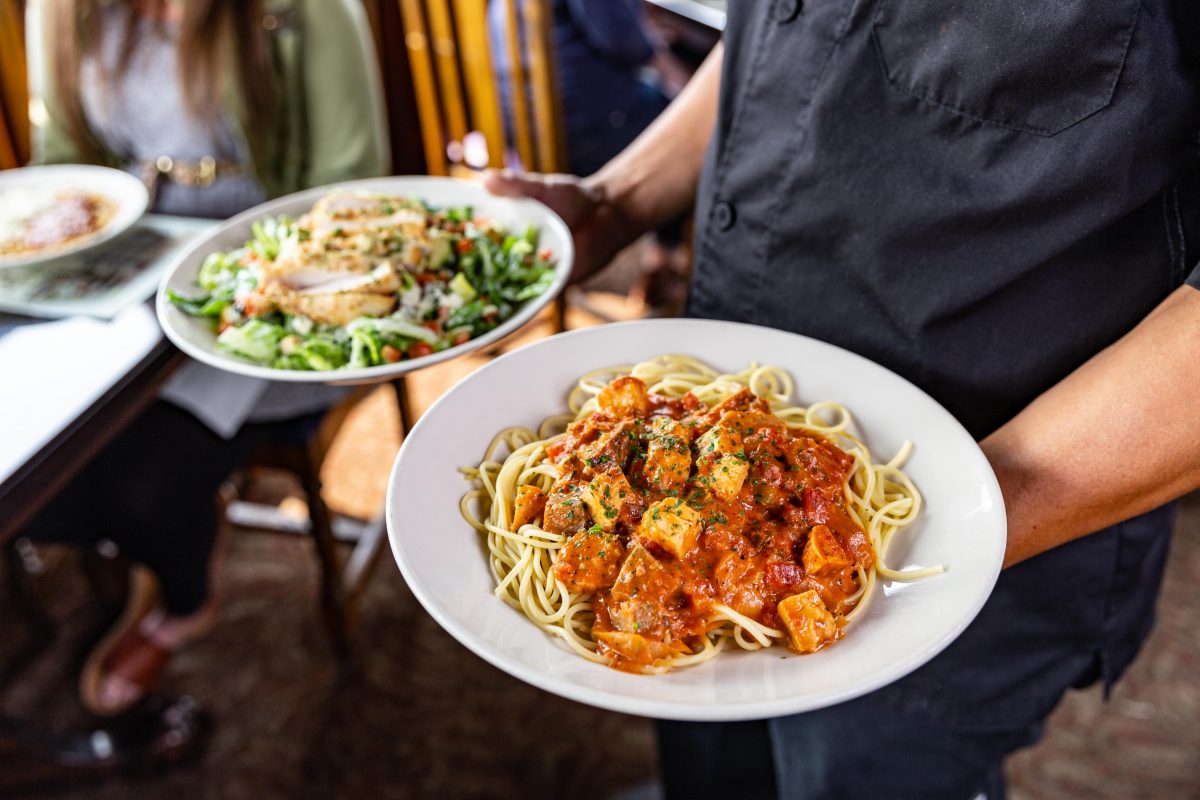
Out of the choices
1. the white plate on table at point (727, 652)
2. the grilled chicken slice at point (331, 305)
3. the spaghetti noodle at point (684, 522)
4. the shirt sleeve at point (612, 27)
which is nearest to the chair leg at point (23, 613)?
the grilled chicken slice at point (331, 305)

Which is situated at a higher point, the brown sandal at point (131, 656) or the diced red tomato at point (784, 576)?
the diced red tomato at point (784, 576)

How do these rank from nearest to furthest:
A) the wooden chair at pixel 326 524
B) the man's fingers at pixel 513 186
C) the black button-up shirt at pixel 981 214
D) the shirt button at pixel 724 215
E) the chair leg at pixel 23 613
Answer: the black button-up shirt at pixel 981 214
the shirt button at pixel 724 215
the man's fingers at pixel 513 186
the wooden chair at pixel 326 524
the chair leg at pixel 23 613

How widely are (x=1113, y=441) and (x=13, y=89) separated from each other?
3718mm

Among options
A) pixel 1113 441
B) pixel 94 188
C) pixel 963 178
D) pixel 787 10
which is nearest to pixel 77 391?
pixel 94 188

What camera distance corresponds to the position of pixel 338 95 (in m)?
2.60

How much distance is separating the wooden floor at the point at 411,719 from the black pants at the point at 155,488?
1.66ft

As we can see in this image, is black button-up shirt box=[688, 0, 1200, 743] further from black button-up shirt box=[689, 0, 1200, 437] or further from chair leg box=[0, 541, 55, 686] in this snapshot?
chair leg box=[0, 541, 55, 686]

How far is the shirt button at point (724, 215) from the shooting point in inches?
58.8

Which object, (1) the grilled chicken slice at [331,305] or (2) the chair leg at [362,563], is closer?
(1) the grilled chicken slice at [331,305]

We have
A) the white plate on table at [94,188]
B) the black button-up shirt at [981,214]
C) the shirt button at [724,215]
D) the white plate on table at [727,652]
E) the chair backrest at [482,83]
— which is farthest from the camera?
the chair backrest at [482,83]

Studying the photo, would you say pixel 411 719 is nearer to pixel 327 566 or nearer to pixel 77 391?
pixel 327 566

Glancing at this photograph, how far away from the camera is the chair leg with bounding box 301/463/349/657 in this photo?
2352 mm

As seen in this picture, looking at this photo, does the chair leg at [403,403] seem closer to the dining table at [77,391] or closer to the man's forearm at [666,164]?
the dining table at [77,391]

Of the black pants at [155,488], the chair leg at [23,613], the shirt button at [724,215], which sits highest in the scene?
the shirt button at [724,215]
